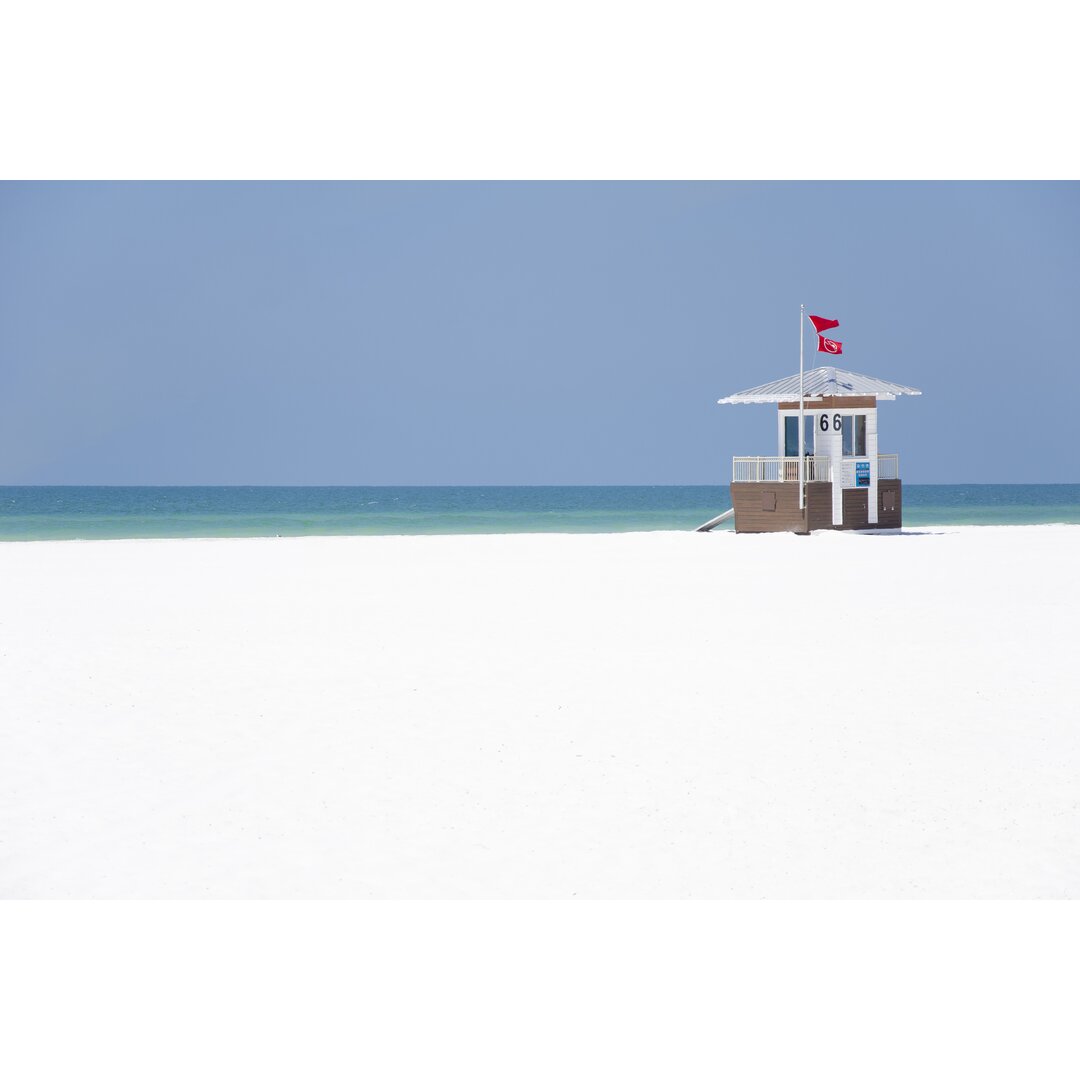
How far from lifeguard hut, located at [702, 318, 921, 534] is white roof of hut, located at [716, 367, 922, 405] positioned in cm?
2

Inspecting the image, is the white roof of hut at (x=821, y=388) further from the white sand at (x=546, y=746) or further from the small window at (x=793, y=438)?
the white sand at (x=546, y=746)

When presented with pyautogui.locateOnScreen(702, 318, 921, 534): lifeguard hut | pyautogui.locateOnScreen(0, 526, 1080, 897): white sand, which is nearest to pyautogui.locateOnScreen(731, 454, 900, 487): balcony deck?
pyautogui.locateOnScreen(702, 318, 921, 534): lifeguard hut

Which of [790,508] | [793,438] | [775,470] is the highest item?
[793,438]

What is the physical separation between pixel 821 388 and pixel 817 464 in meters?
1.50

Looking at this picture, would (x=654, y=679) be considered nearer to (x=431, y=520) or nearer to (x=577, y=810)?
(x=577, y=810)

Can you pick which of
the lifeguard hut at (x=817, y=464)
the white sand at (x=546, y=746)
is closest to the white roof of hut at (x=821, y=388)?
the lifeguard hut at (x=817, y=464)

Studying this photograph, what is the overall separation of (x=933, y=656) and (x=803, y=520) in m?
15.3

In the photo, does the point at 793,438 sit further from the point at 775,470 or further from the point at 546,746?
the point at 546,746

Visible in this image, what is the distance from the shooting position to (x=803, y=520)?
25031 millimetres

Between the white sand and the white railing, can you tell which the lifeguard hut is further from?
the white sand

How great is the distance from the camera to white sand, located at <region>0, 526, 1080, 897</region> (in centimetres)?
559

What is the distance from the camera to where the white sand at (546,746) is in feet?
18.3

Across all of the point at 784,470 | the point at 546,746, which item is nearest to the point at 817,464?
the point at 784,470

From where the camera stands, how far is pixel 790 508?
82.6 feet
